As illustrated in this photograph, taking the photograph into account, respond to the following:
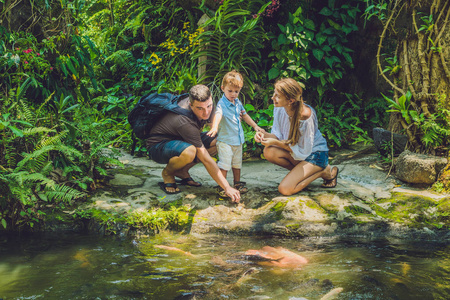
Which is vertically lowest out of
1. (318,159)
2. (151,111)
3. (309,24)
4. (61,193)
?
(61,193)

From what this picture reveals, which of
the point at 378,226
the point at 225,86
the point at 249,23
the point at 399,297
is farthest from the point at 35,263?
the point at 249,23

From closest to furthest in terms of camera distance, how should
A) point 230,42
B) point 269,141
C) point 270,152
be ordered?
point 269,141
point 270,152
point 230,42

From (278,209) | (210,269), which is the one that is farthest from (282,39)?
(210,269)

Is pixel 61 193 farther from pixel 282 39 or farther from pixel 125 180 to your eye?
pixel 282 39

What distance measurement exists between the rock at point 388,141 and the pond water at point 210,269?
7.18 ft

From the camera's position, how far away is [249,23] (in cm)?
682

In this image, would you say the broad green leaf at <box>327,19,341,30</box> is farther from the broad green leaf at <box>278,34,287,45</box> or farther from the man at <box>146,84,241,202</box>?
the man at <box>146,84,241,202</box>

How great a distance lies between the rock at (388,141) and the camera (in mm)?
5949

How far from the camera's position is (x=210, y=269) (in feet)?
11.5

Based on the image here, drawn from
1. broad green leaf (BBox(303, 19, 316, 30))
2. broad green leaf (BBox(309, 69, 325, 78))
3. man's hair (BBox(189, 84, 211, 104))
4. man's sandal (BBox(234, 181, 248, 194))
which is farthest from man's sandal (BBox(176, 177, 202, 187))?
broad green leaf (BBox(303, 19, 316, 30))

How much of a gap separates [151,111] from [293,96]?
1.68 meters

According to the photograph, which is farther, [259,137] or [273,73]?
[273,73]

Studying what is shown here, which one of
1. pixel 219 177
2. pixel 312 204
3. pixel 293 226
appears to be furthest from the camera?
pixel 312 204

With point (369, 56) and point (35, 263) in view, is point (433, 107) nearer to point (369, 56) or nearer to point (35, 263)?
point (369, 56)
